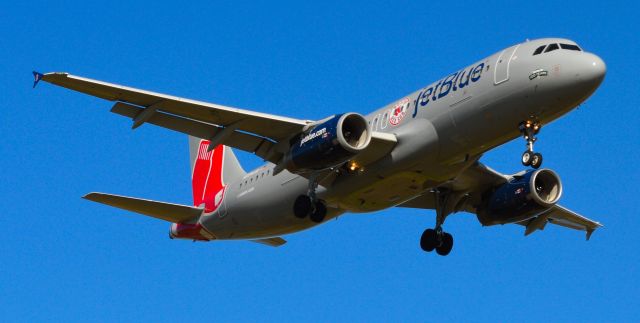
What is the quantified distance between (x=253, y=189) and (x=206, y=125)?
4.06m

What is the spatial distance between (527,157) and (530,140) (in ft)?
1.60

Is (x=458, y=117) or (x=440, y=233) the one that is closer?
(x=458, y=117)

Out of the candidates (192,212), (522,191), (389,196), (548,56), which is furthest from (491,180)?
(192,212)

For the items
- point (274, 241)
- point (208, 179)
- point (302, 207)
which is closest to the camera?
point (302, 207)

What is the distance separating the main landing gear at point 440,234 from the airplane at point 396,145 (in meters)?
0.04

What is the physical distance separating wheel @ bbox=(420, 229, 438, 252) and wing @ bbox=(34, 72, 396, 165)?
5.94 metres

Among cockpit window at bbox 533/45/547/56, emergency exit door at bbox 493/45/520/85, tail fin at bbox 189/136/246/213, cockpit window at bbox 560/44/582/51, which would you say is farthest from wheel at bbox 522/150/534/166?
tail fin at bbox 189/136/246/213

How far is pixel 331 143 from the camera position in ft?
111

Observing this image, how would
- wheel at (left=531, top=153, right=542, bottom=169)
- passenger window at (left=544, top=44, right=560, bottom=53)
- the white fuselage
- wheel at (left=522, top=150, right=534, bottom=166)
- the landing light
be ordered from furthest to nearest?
the landing light → passenger window at (left=544, top=44, right=560, bottom=53) → wheel at (left=522, top=150, right=534, bottom=166) → wheel at (left=531, top=153, right=542, bottom=169) → the white fuselage

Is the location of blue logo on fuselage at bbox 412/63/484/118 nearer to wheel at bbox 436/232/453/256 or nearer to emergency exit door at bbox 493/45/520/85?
emergency exit door at bbox 493/45/520/85

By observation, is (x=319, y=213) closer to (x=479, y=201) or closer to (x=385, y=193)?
(x=385, y=193)

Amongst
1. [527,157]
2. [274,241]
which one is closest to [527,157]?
[527,157]

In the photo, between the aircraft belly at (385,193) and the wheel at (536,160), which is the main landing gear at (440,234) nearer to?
the aircraft belly at (385,193)

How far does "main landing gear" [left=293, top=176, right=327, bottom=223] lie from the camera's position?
3609cm
